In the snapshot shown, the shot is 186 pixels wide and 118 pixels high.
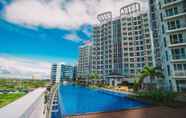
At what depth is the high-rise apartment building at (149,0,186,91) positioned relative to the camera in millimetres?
21461

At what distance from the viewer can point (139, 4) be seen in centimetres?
5753

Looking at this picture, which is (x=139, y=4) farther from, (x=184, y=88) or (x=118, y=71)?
(x=184, y=88)

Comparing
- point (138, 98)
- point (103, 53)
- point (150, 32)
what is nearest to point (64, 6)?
point (138, 98)

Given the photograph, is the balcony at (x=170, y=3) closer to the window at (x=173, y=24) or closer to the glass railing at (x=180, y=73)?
the window at (x=173, y=24)

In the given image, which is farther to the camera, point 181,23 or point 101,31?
point 101,31

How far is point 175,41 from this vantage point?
897 inches

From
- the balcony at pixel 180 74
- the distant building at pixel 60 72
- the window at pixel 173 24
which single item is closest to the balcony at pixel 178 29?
the window at pixel 173 24

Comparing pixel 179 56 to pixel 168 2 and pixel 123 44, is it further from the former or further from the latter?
pixel 123 44

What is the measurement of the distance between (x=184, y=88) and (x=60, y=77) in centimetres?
12420

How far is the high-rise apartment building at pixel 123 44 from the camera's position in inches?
2078

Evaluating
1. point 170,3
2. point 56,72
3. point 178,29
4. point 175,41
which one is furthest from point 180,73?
point 56,72

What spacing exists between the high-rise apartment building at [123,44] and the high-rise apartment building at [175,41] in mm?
25976

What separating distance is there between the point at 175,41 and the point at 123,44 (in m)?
34.6

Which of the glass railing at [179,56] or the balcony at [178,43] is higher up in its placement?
the balcony at [178,43]
